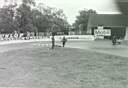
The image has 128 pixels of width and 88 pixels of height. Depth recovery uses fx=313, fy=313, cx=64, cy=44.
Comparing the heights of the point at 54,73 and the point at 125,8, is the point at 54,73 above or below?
below

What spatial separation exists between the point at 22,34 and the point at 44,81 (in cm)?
3401

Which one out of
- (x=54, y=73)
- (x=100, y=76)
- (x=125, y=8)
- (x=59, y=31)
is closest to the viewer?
(x=125, y=8)

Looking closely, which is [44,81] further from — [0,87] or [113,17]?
[113,17]

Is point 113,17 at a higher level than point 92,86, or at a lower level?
higher

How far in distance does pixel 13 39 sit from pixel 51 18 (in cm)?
822

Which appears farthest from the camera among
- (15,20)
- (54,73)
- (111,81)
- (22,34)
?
(22,34)

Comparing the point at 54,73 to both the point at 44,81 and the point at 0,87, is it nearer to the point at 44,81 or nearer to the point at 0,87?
the point at 44,81

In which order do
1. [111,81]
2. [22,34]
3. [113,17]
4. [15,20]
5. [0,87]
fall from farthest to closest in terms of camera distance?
[22,34]
[15,20]
[111,81]
[0,87]
[113,17]

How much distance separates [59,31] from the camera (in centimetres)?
3142

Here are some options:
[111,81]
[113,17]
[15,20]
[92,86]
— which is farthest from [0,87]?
[15,20]

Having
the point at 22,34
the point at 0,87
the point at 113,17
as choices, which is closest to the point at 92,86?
the point at 0,87

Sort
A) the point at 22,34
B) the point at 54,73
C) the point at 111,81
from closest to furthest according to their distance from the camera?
the point at 111,81, the point at 54,73, the point at 22,34

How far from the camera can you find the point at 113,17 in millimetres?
1590

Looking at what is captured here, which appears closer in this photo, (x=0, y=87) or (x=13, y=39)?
(x=0, y=87)
